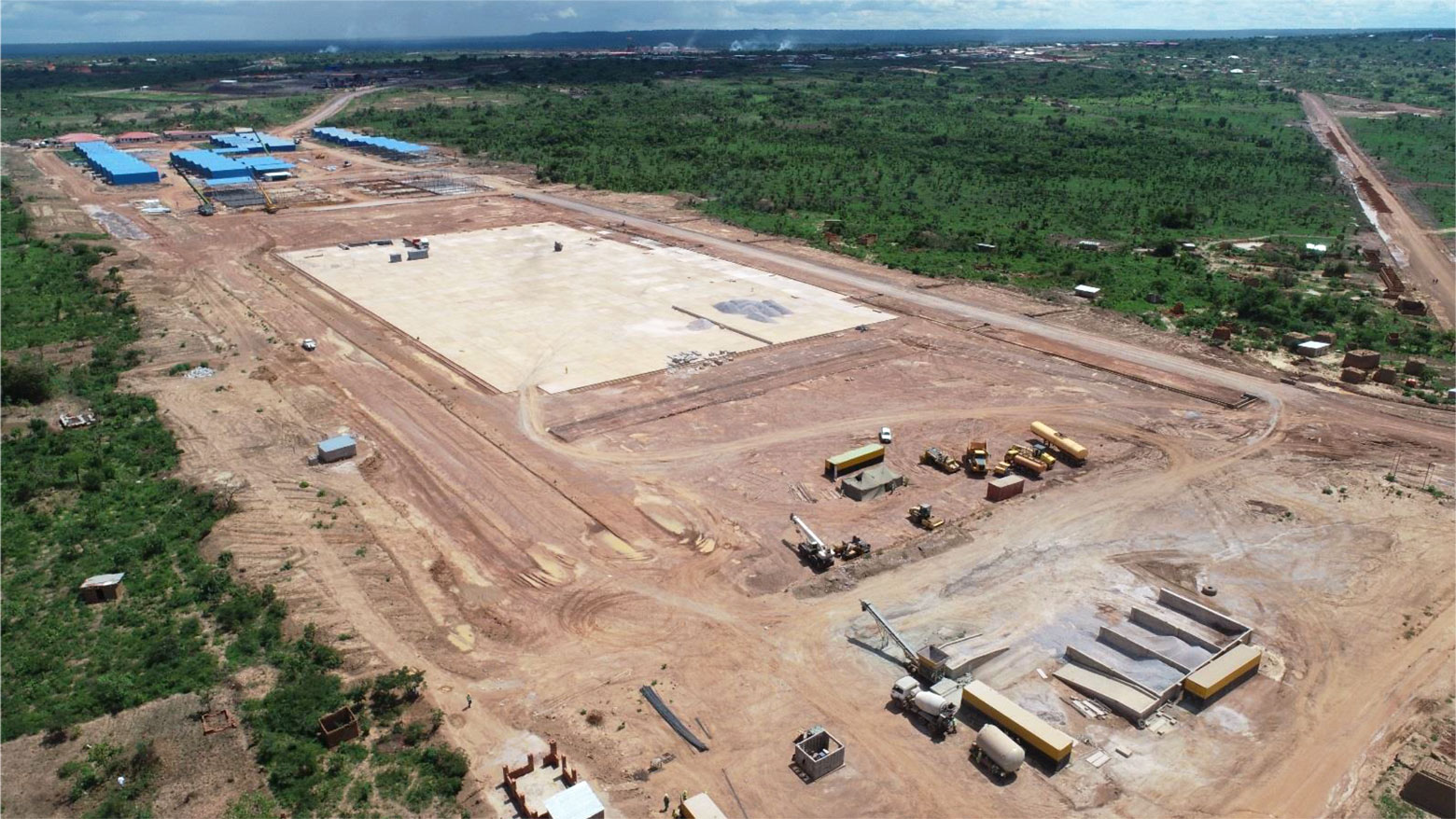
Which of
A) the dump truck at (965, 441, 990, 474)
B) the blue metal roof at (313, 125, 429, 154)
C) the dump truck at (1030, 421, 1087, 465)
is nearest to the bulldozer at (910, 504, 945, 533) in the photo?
the dump truck at (965, 441, 990, 474)

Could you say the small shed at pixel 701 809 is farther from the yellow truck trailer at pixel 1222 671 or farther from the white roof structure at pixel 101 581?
the white roof structure at pixel 101 581

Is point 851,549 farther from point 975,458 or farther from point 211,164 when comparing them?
point 211,164

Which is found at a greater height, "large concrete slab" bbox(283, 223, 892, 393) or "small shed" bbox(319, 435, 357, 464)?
"large concrete slab" bbox(283, 223, 892, 393)

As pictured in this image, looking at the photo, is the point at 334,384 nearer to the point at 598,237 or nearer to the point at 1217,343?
the point at 598,237

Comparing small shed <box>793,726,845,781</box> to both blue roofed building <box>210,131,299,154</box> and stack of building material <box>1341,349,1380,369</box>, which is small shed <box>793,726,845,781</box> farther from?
blue roofed building <box>210,131,299,154</box>

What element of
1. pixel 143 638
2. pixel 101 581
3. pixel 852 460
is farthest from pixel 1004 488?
pixel 101 581

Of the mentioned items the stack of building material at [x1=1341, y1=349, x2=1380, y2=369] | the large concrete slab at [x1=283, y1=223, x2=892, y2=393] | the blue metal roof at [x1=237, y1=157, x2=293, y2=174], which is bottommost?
the stack of building material at [x1=1341, y1=349, x2=1380, y2=369]
